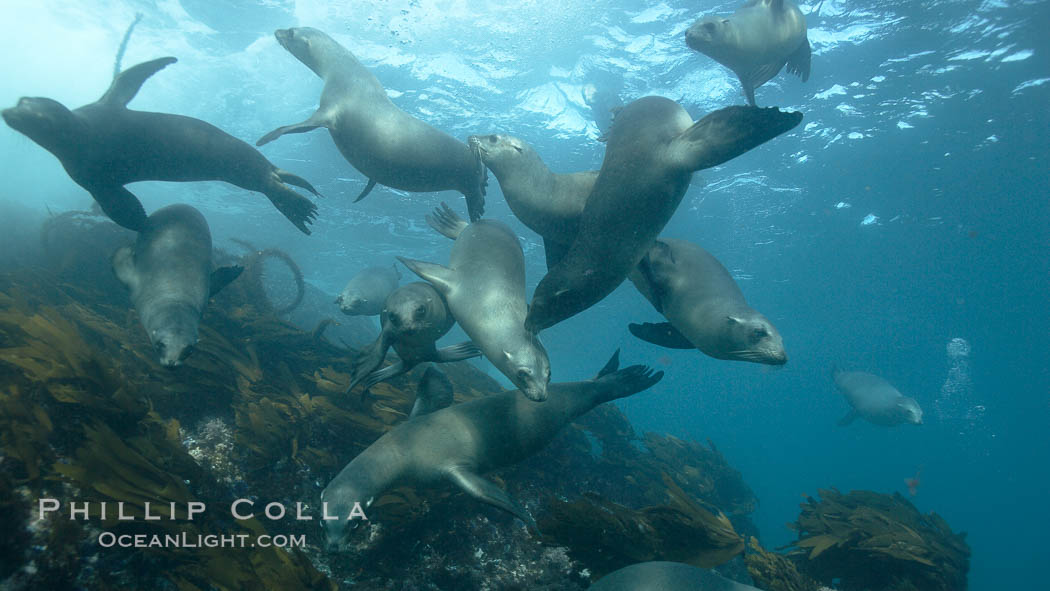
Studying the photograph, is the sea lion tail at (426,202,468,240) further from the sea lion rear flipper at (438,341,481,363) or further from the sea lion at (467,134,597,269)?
the sea lion rear flipper at (438,341,481,363)

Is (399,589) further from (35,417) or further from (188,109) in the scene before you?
(188,109)

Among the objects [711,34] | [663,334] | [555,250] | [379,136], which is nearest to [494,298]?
[555,250]

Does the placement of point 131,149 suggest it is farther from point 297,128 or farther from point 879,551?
point 879,551

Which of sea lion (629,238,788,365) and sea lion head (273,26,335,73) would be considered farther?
sea lion head (273,26,335,73)

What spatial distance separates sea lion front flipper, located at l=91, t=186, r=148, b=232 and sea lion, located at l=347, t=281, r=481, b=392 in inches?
107

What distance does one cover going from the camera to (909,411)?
1166cm

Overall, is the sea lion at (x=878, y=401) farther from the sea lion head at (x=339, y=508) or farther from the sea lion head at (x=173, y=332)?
the sea lion head at (x=173, y=332)

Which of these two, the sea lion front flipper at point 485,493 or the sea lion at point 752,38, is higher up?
the sea lion at point 752,38

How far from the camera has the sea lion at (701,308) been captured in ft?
10.1

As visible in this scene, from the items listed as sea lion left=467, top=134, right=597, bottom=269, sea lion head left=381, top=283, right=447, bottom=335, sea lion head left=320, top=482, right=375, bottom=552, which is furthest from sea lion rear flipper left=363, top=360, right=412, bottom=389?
sea lion left=467, top=134, right=597, bottom=269

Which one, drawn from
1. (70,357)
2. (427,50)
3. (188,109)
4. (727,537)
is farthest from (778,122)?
(188,109)

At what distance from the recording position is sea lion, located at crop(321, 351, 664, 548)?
114 inches

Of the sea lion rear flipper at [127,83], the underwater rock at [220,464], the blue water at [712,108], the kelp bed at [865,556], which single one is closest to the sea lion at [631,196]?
the underwater rock at [220,464]

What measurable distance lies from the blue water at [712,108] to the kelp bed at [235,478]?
34.0 feet
